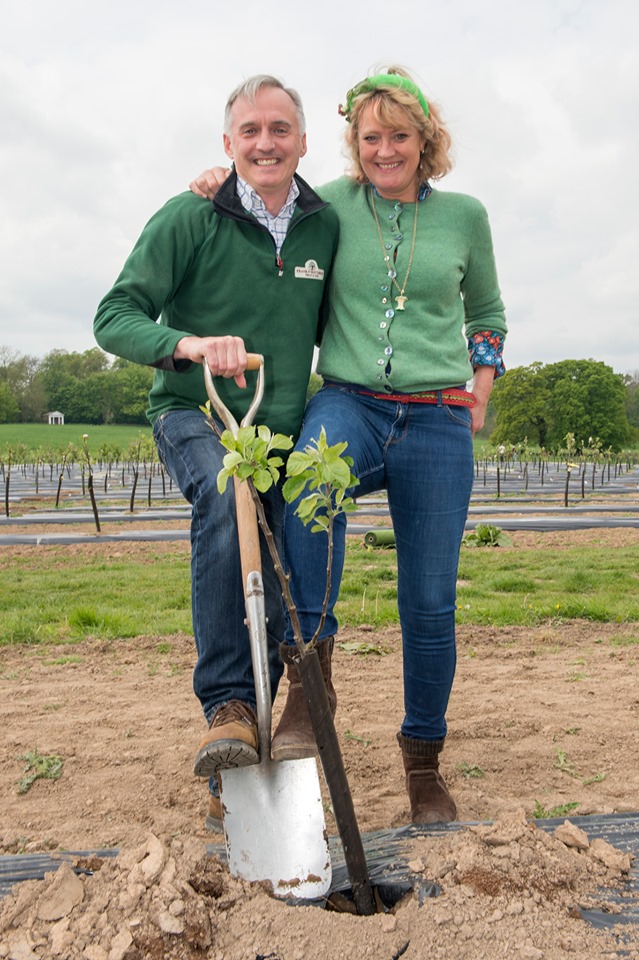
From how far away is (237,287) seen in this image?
8.46ft

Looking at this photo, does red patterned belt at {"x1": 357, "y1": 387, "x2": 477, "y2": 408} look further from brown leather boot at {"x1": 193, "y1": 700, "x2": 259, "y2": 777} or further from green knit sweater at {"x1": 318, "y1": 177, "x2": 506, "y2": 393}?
brown leather boot at {"x1": 193, "y1": 700, "x2": 259, "y2": 777}

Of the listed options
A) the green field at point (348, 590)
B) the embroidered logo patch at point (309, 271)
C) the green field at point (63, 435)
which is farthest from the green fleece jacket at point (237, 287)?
the green field at point (63, 435)

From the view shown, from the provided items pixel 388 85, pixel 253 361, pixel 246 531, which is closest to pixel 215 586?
pixel 246 531

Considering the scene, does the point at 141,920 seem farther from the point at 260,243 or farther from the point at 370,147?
the point at 370,147

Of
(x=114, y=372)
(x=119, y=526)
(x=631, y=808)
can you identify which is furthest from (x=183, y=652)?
(x=114, y=372)

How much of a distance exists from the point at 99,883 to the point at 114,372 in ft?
282

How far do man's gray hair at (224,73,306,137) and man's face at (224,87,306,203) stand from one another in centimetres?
2

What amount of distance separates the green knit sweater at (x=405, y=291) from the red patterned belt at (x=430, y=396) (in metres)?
0.03

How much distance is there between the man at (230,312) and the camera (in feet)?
7.73

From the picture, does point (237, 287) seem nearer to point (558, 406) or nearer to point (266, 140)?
point (266, 140)

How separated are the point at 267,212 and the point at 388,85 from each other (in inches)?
21.5

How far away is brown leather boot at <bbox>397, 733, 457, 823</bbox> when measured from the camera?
2621 millimetres

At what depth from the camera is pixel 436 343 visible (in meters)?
2.57

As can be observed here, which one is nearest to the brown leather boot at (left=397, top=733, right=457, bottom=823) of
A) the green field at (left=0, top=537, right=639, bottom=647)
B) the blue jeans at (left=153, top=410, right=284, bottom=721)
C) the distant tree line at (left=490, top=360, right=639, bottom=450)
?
the blue jeans at (left=153, top=410, right=284, bottom=721)
